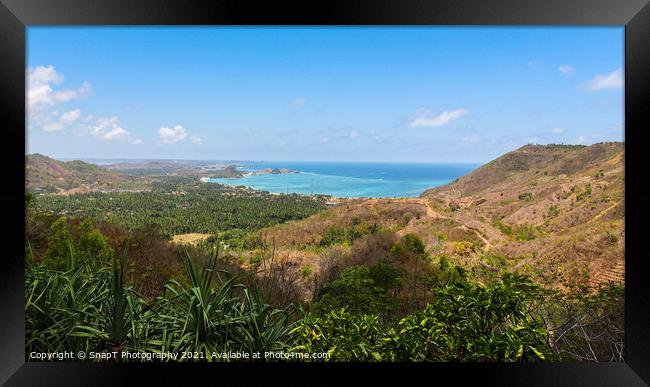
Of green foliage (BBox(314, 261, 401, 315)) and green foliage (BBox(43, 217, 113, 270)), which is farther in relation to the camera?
→ green foliage (BBox(314, 261, 401, 315))

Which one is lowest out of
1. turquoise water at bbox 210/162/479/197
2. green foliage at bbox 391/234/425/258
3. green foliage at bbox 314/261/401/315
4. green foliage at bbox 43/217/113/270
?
green foliage at bbox 314/261/401/315

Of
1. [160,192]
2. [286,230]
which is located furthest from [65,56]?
[286,230]

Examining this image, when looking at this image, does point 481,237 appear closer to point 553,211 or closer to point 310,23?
point 553,211

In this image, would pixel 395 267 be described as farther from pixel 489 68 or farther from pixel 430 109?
pixel 489 68

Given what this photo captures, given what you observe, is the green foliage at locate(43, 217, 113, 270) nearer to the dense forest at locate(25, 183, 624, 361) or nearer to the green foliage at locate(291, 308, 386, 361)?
the dense forest at locate(25, 183, 624, 361)

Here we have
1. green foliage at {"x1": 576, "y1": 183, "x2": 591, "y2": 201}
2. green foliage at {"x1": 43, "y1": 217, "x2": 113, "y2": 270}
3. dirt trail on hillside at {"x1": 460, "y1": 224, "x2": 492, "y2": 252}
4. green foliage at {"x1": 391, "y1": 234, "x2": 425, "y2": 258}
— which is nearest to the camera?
green foliage at {"x1": 43, "y1": 217, "x2": 113, "y2": 270}

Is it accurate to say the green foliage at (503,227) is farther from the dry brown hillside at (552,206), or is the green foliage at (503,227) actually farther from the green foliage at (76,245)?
the green foliage at (76,245)

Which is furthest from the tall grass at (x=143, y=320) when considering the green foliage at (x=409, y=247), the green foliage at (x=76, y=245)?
the green foliage at (x=409, y=247)

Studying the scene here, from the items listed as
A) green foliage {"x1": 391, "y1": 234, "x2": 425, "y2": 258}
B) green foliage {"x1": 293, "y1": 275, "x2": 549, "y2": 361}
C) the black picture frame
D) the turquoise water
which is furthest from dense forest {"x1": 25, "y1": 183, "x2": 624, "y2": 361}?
the turquoise water
